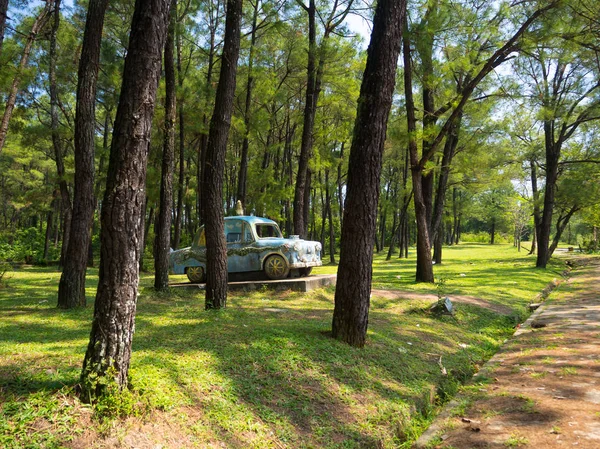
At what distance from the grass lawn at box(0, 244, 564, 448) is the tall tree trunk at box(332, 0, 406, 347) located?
490 mm

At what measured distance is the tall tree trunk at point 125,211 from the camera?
3059mm

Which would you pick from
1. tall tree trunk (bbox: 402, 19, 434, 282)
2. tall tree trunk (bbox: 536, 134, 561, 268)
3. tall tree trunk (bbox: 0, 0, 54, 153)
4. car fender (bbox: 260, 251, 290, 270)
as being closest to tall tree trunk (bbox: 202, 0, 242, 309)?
car fender (bbox: 260, 251, 290, 270)

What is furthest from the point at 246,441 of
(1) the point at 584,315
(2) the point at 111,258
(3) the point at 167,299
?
(1) the point at 584,315

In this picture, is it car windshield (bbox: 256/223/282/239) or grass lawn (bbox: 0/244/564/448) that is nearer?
grass lawn (bbox: 0/244/564/448)

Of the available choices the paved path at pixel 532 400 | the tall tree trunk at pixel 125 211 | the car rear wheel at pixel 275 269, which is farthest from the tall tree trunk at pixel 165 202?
the paved path at pixel 532 400

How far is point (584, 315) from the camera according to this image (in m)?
A: 8.88

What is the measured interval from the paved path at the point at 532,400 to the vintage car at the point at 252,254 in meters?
5.35

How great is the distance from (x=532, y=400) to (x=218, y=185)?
530 centimetres

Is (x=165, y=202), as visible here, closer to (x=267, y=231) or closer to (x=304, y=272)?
(x=267, y=231)

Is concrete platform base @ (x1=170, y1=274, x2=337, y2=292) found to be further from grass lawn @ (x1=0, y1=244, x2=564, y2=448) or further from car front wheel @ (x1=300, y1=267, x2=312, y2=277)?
grass lawn @ (x1=0, y1=244, x2=564, y2=448)

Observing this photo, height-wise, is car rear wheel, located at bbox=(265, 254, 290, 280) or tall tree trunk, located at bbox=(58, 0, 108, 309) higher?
tall tree trunk, located at bbox=(58, 0, 108, 309)

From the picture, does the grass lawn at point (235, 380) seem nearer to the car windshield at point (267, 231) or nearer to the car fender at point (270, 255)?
the car fender at point (270, 255)

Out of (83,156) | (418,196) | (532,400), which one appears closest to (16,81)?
(83,156)

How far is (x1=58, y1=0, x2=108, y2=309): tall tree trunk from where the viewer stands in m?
6.92
